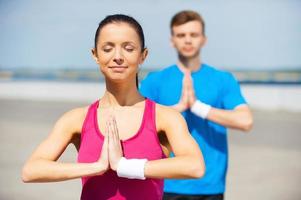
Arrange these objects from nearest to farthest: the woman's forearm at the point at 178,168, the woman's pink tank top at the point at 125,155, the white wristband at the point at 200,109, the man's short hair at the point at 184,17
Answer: the woman's forearm at the point at 178,168
the woman's pink tank top at the point at 125,155
the white wristband at the point at 200,109
the man's short hair at the point at 184,17

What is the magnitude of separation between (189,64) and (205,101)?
33 cm

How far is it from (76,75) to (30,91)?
2077 centimetres

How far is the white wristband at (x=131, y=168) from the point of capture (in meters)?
2.49

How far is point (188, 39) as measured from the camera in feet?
15.7

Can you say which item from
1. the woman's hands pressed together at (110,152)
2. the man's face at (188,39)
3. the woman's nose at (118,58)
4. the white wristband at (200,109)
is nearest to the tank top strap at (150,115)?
the woman's hands pressed together at (110,152)

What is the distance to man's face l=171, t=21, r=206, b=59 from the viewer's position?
188 inches

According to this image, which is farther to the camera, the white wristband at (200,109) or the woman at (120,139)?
the white wristband at (200,109)

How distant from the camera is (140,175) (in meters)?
2.51

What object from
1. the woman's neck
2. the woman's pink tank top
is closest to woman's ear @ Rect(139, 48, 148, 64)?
the woman's neck

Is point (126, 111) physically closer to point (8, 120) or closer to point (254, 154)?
point (254, 154)

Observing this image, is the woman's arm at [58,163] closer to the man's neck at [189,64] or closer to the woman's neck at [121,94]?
the woman's neck at [121,94]

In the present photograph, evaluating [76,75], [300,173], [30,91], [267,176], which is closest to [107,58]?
[267,176]

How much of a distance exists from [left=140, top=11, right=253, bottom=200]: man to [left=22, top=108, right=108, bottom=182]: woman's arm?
2096 mm

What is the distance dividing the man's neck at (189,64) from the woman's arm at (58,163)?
230 centimetres
